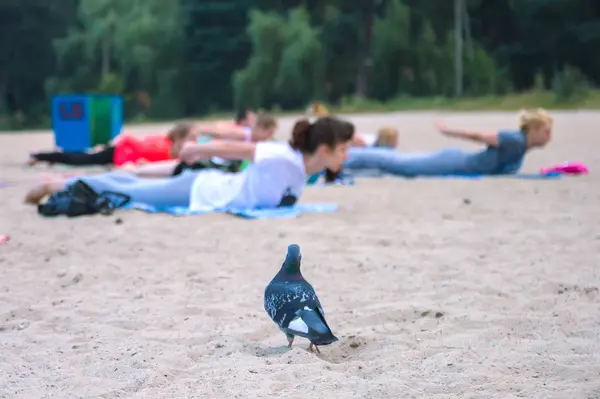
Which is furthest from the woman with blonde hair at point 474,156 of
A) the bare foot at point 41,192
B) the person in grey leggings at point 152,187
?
the bare foot at point 41,192

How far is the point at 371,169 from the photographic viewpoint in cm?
943

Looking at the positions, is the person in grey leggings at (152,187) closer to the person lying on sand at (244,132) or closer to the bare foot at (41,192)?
the bare foot at (41,192)

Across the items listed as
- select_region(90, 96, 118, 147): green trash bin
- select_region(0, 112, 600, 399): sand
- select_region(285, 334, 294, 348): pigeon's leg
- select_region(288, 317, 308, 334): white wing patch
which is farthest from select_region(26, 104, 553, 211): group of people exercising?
select_region(288, 317, 308, 334): white wing patch

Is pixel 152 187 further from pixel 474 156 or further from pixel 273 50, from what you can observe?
pixel 273 50

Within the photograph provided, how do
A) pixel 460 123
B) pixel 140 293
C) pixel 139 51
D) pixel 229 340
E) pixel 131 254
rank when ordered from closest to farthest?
pixel 229 340 → pixel 140 293 → pixel 131 254 → pixel 460 123 → pixel 139 51

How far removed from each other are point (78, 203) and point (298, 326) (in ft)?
12.9

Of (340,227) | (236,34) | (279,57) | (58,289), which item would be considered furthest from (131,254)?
(236,34)

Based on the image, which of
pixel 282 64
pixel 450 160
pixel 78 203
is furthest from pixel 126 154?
pixel 282 64

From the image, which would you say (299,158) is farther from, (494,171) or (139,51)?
(139,51)

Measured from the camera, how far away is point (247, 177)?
6.36 m

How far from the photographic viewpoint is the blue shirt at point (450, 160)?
839cm

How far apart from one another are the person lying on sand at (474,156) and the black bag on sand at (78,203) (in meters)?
2.20

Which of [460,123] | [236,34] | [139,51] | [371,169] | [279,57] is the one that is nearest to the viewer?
[371,169]

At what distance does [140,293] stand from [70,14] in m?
42.1
